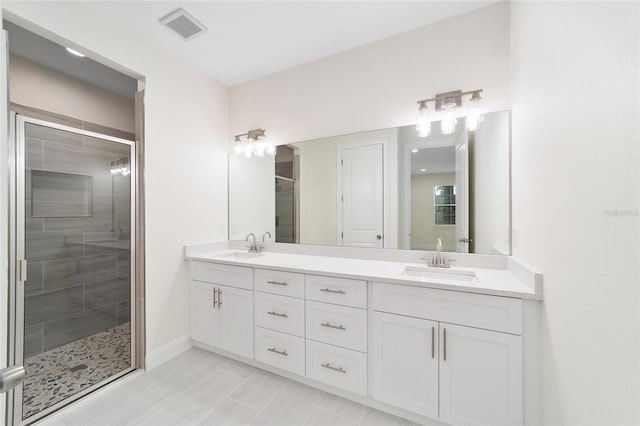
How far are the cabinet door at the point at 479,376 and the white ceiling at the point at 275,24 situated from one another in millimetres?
2162

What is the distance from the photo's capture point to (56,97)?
2367 millimetres

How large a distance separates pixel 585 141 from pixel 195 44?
2.69m

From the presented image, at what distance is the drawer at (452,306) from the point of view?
1.33 metres

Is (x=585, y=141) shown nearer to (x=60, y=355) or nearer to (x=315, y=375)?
(x=315, y=375)

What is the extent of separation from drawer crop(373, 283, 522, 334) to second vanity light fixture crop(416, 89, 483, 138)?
47.7 inches

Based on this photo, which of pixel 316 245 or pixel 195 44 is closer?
pixel 195 44

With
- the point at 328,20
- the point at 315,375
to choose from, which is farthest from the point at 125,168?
the point at 315,375

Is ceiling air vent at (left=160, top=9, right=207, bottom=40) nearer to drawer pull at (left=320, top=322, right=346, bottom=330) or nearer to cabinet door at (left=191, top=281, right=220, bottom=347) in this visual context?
cabinet door at (left=191, top=281, right=220, bottom=347)

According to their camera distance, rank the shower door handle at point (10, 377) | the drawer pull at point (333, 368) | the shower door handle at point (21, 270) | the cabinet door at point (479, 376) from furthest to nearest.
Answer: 1. the drawer pull at point (333, 368)
2. the shower door handle at point (21, 270)
3. the cabinet door at point (479, 376)
4. the shower door handle at point (10, 377)

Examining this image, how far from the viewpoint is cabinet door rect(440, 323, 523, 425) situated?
4.33ft

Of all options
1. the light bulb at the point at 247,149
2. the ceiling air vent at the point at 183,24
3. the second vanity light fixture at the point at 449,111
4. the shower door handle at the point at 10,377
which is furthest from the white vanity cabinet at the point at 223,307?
the ceiling air vent at the point at 183,24

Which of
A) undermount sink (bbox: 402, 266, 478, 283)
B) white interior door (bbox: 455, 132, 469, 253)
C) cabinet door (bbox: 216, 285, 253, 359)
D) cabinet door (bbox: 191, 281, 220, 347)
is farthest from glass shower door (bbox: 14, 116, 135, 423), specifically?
white interior door (bbox: 455, 132, 469, 253)

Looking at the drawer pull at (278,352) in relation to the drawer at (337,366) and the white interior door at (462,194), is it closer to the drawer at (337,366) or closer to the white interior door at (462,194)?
the drawer at (337,366)

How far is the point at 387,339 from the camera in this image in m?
1.59
